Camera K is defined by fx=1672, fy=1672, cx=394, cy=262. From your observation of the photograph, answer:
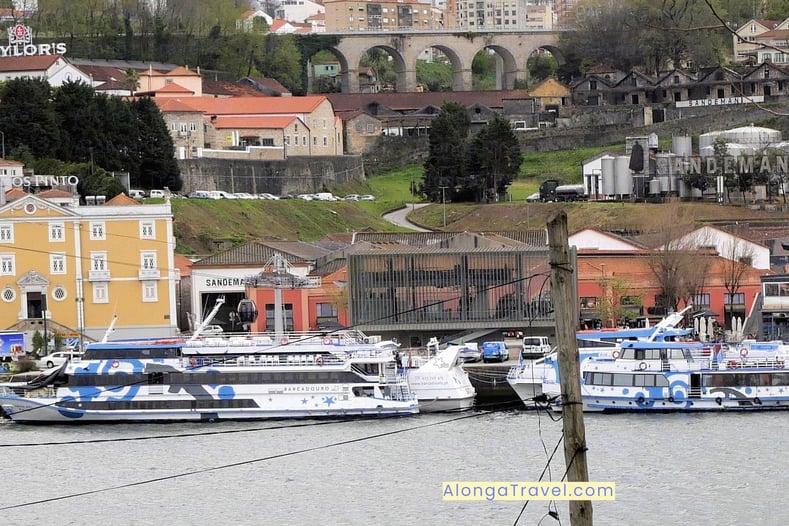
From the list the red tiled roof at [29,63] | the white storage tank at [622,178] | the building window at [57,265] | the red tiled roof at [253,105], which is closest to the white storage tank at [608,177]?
the white storage tank at [622,178]

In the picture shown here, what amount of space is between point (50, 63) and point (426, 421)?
6061 cm

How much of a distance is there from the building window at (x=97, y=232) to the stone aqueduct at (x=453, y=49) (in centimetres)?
6782

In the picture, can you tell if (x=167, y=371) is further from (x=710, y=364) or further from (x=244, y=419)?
(x=710, y=364)

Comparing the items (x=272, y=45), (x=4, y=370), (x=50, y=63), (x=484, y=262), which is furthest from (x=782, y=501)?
(x=272, y=45)

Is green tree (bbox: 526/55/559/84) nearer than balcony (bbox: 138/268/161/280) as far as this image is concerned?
No

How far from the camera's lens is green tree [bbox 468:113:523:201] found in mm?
87562

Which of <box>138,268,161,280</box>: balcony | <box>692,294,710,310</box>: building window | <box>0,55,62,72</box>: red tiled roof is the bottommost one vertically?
<box>692,294,710,310</box>: building window

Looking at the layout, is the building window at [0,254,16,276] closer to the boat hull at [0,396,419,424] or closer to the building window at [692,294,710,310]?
the boat hull at [0,396,419,424]

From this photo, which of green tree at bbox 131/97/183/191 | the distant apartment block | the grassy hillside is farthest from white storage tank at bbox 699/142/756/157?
the distant apartment block

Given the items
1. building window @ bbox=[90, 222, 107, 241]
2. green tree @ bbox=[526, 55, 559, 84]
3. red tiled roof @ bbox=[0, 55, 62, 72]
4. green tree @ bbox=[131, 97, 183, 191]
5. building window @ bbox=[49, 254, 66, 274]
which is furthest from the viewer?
green tree @ bbox=[526, 55, 559, 84]

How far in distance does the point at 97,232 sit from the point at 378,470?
80.5 ft

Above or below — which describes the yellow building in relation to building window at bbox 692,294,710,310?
above

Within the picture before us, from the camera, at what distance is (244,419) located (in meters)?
42.5

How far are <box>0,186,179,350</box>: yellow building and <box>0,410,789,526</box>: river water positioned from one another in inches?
494
